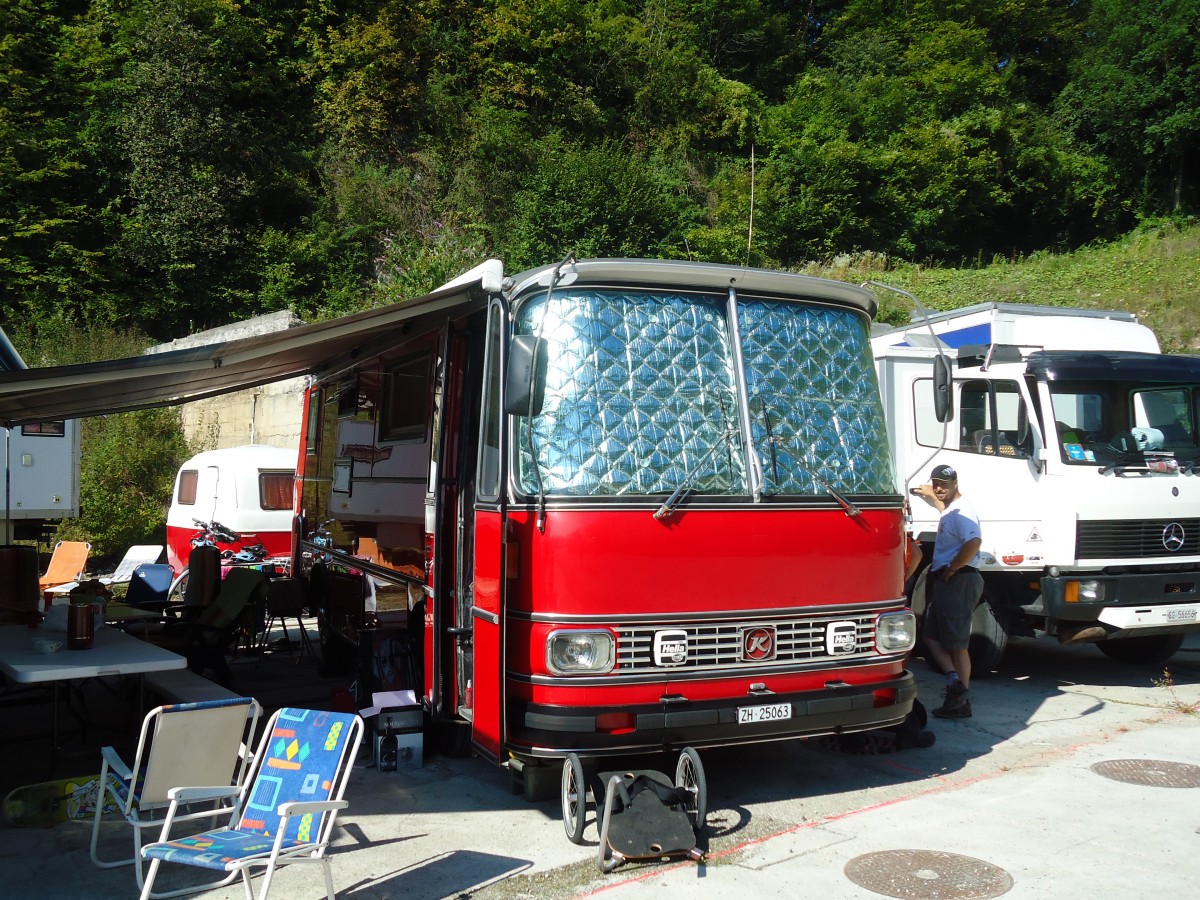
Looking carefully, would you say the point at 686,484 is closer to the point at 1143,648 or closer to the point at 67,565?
the point at 1143,648

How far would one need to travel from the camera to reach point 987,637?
8688mm

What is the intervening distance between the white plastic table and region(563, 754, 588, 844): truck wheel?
2.34m

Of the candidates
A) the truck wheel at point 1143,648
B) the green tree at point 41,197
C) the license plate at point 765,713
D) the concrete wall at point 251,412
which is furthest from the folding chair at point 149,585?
the green tree at point 41,197

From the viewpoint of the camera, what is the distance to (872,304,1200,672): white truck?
800cm

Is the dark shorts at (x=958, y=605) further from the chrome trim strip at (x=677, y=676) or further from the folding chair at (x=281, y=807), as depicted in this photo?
the folding chair at (x=281, y=807)

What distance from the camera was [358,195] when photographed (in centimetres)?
2911

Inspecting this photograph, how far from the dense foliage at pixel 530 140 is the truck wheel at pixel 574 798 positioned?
18.5 m

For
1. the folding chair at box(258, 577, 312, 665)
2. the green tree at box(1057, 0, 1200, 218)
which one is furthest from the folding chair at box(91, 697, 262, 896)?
the green tree at box(1057, 0, 1200, 218)

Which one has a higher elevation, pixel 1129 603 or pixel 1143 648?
pixel 1129 603

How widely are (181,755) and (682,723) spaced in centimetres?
235

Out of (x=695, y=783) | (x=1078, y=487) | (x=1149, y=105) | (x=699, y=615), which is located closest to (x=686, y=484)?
(x=699, y=615)

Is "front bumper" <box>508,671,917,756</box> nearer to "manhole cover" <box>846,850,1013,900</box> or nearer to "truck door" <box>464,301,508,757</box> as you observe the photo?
"truck door" <box>464,301,508,757</box>

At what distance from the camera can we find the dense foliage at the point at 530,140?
27.2 metres

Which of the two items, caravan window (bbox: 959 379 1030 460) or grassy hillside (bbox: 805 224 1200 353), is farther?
grassy hillside (bbox: 805 224 1200 353)
